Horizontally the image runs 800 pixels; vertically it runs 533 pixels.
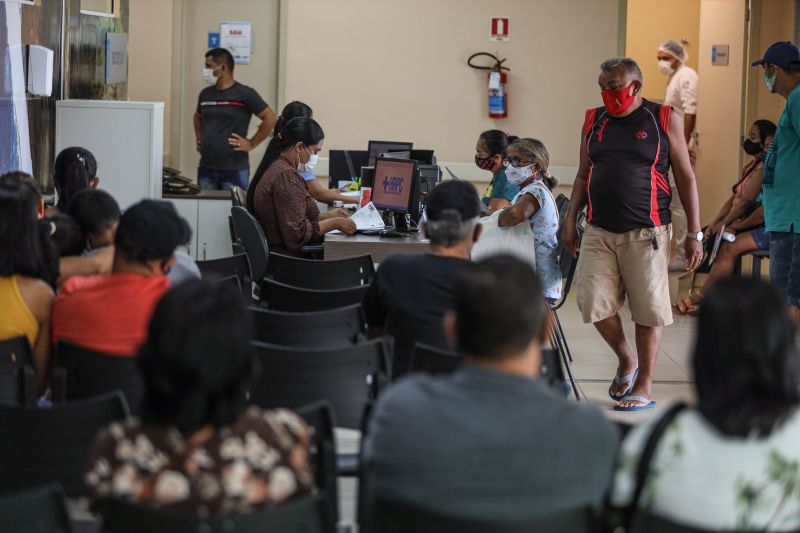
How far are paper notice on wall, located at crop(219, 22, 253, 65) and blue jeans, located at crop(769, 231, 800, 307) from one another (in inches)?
223

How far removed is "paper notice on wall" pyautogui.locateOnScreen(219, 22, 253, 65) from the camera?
1026 centimetres

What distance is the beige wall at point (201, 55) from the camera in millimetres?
10266

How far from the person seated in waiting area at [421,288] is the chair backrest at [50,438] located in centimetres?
131

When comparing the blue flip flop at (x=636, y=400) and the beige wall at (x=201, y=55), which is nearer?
the blue flip flop at (x=636, y=400)

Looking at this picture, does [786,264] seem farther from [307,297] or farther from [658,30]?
[658,30]

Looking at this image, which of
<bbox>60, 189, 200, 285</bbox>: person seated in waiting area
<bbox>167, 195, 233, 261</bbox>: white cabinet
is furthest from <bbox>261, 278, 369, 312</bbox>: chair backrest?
<bbox>167, 195, 233, 261</bbox>: white cabinet

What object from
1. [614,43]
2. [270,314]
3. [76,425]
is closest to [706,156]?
[614,43]

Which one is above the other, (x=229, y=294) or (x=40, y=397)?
(x=229, y=294)

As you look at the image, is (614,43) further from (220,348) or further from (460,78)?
(220,348)

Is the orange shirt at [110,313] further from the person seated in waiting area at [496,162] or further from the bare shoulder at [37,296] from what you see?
the person seated in waiting area at [496,162]

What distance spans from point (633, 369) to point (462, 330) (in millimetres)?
3829

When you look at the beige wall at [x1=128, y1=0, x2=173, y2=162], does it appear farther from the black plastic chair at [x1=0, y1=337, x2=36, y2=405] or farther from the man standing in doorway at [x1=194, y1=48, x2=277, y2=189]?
the black plastic chair at [x1=0, y1=337, x2=36, y2=405]

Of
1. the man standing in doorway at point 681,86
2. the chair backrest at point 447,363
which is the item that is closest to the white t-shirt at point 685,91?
the man standing in doorway at point 681,86

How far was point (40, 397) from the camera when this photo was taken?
346 centimetres
